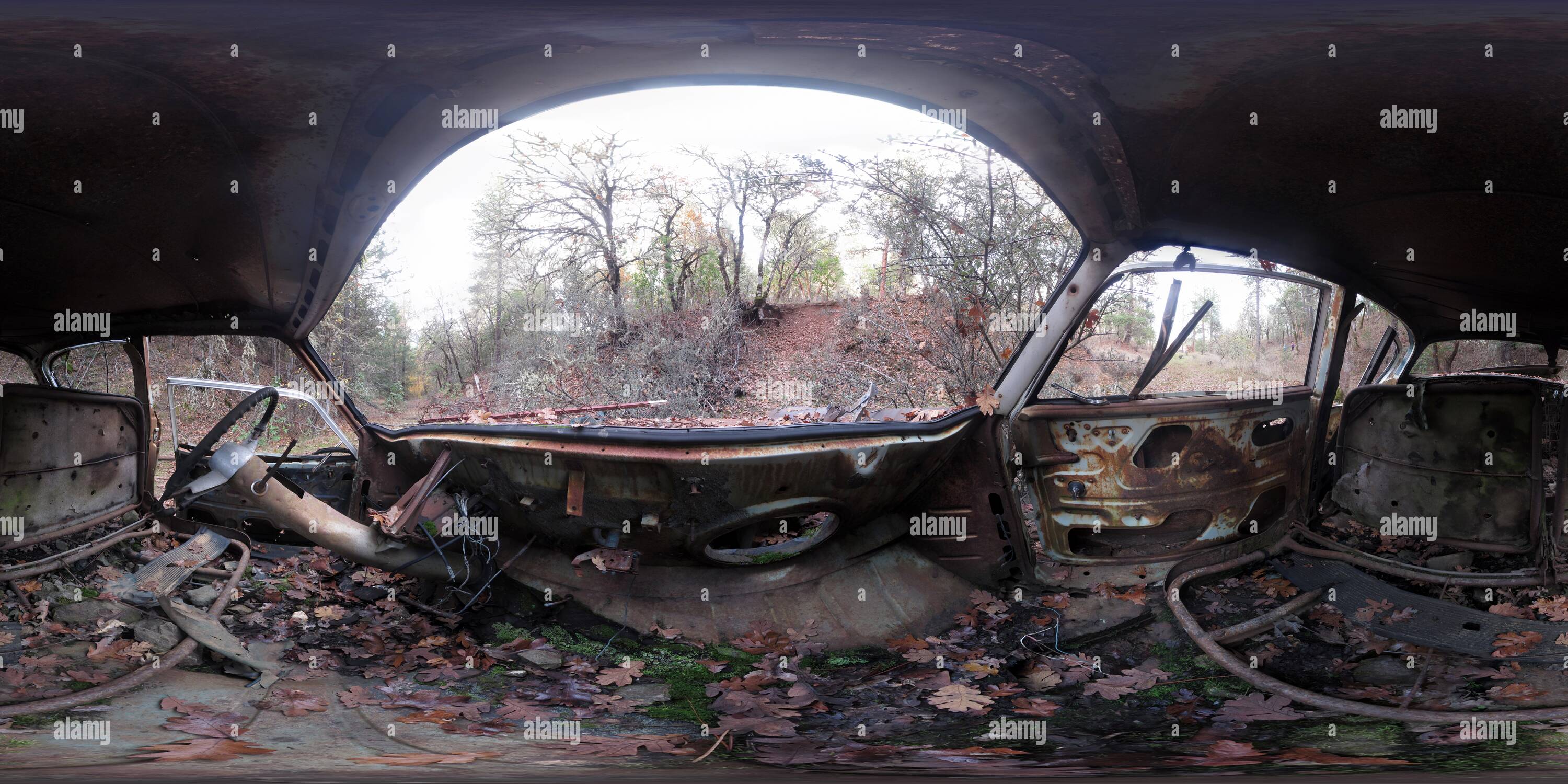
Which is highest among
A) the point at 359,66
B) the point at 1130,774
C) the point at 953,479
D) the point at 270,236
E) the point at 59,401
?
the point at 359,66

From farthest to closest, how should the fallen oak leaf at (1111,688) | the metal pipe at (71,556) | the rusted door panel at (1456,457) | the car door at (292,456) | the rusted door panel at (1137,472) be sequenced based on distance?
the car door at (292,456) < the rusted door panel at (1456,457) < the metal pipe at (71,556) < the rusted door panel at (1137,472) < the fallen oak leaf at (1111,688)

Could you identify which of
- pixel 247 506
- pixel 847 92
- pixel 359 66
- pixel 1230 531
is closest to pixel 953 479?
pixel 1230 531

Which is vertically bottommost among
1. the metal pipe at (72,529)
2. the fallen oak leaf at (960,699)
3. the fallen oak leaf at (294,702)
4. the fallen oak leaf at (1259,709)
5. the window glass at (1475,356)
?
the fallen oak leaf at (1259,709)

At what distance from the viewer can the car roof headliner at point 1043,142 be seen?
2.15 metres

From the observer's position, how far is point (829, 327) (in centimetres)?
1153

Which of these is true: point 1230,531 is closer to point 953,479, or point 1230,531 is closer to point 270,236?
point 953,479

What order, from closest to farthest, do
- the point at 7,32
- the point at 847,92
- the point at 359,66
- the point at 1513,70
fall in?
the point at 7,32, the point at 1513,70, the point at 359,66, the point at 847,92

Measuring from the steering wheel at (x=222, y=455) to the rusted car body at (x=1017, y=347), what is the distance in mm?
86

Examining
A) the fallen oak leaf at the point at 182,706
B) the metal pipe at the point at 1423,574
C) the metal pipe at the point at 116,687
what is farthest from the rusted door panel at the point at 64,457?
the metal pipe at the point at 1423,574

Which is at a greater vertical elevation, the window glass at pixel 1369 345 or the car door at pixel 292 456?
the window glass at pixel 1369 345

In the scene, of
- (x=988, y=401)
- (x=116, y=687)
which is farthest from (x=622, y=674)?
(x=988, y=401)

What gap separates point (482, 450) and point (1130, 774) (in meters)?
2.61

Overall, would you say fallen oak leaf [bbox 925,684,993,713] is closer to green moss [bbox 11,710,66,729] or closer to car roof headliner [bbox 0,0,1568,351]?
car roof headliner [bbox 0,0,1568,351]

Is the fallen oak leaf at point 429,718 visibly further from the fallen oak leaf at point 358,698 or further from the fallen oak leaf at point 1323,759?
the fallen oak leaf at point 1323,759
